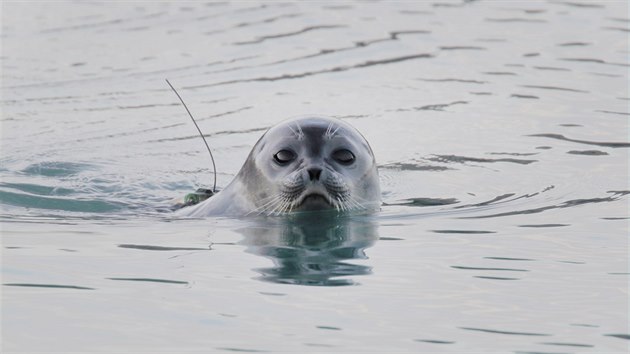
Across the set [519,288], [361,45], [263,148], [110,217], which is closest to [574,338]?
[519,288]

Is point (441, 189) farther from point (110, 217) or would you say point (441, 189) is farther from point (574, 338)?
point (574, 338)

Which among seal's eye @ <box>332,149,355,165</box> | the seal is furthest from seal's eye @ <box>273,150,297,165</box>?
seal's eye @ <box>332,149,355,165</box>

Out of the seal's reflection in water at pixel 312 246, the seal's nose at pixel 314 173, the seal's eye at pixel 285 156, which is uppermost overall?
the seal's eye at pixel 285 156

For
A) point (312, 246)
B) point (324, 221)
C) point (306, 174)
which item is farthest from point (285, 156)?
point (312, 246)

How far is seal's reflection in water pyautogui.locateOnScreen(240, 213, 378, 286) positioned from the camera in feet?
19.8

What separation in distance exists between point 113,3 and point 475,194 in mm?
9180

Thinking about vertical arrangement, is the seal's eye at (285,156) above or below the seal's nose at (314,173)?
above

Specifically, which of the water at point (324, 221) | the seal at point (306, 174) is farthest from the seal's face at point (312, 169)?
A: the water at point (324, 221)

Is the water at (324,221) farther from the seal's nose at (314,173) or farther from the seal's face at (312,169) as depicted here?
the seal's nose at (314,173)

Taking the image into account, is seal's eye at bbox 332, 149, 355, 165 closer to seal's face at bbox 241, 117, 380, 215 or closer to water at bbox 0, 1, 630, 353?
seal's face at bbox 241, 117, 380, 215

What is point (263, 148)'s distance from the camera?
773cm

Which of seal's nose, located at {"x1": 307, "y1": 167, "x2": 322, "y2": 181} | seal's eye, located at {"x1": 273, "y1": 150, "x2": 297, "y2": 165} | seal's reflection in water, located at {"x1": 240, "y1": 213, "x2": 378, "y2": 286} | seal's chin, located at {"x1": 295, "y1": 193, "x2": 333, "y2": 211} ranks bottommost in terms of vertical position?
seal's reflection in water, located at {"x1": 240, "y1": 213, "x2": 378, "y2": 286}

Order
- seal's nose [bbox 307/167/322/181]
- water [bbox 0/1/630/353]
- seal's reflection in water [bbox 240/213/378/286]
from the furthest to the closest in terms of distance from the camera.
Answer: seal's nose [bbox 307/167/322/181], seal's reflection in water [bbox 240/213/378/286], water [bbox 0/1/630/353]

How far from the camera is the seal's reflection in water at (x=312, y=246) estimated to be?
6.02 metres
